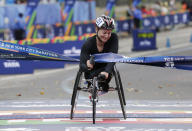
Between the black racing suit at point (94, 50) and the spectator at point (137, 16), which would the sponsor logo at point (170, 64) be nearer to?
the black racing suit at point (94, 50)

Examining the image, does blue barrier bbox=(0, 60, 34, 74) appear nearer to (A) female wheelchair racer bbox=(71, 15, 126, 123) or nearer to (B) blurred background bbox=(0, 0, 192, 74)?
(B) blurred background bbox=(0, 0, 192, 74)

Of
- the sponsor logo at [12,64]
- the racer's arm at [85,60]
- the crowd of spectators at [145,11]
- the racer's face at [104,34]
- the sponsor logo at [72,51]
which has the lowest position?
the crowd of spectators at [145,11]

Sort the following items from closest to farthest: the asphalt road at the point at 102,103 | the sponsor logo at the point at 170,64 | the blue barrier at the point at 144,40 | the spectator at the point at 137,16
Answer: the asphalt road at the point at 102,103, the sponsor logo at the point at 170,64, the blue barrier at the point at 144,40, the spectator at the point at 137,16

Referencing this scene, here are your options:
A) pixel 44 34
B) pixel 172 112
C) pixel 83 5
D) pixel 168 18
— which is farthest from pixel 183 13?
pixel 172 112

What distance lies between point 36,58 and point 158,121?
228 centimetres

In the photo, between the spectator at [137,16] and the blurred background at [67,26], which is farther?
the spectator at [137,16]

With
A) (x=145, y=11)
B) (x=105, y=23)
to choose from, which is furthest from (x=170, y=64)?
(x=145, y=11)

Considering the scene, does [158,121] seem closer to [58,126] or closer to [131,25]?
[58,126]

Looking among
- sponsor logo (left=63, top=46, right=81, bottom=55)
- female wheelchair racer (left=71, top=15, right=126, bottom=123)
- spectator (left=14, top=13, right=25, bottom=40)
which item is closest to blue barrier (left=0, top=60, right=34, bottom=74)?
sponsor logo (left=63, top=46, right=81, bottom=55)

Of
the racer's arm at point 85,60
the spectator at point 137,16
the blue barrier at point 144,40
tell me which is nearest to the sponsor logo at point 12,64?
the blue barrier at point 144,40

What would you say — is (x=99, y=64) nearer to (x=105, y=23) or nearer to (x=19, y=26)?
(x=105, y=23)

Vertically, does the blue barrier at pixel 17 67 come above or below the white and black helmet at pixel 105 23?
below

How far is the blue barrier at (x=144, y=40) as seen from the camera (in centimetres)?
2325

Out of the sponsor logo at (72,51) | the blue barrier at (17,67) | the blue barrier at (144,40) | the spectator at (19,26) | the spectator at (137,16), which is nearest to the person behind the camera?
the blue barrier at (17,67)
